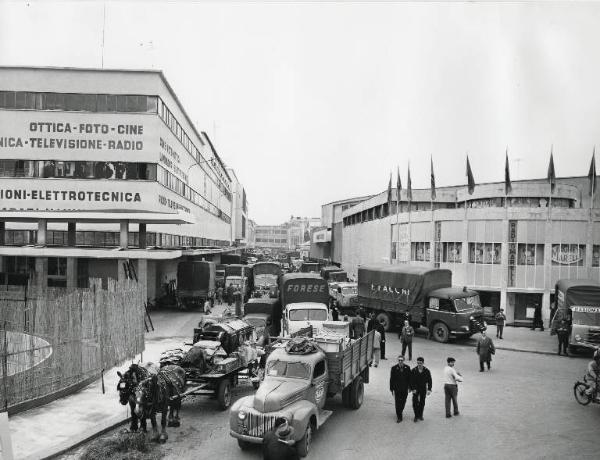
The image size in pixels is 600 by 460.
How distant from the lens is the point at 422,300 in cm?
2423

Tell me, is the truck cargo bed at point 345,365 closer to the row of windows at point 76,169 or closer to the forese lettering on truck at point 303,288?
the forese lettering on truck at point 303,288

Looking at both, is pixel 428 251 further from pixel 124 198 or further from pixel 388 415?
pixel 388 415

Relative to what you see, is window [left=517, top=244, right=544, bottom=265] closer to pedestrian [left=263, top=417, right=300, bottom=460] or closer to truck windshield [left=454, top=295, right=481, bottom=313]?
truck windshield [left=454, top=295, right=481, bottom=313]

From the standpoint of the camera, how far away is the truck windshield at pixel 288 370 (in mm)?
11320

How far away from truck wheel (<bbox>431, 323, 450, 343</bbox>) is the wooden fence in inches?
526

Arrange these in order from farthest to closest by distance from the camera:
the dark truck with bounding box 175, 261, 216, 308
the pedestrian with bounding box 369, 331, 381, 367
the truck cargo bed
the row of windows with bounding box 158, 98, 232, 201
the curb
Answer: the row of windows with bounding box 158, 98, 232, 201
the dark truck with bounding box 175, 261, 216, 308
the pedestrian with bounding box 369, 331, 381, 367
the truck cargo bed
the curb

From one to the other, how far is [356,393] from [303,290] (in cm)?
1235

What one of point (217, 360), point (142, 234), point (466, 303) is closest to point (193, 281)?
point (142, 234)

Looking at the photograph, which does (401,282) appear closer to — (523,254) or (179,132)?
(523,254)

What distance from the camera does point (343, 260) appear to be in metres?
71.6

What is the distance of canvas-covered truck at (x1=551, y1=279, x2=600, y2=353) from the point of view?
1998 centimetres

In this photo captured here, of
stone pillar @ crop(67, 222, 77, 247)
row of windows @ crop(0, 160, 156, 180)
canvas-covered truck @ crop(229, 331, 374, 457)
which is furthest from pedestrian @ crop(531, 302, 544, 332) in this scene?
stone pillar @ crop(67, 222, 77, 247)

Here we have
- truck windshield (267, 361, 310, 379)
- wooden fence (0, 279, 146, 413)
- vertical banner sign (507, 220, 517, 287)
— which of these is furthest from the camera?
vertical banner sign (507, 220, 517, 287)

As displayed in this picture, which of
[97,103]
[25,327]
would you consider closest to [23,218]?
[97,103]
